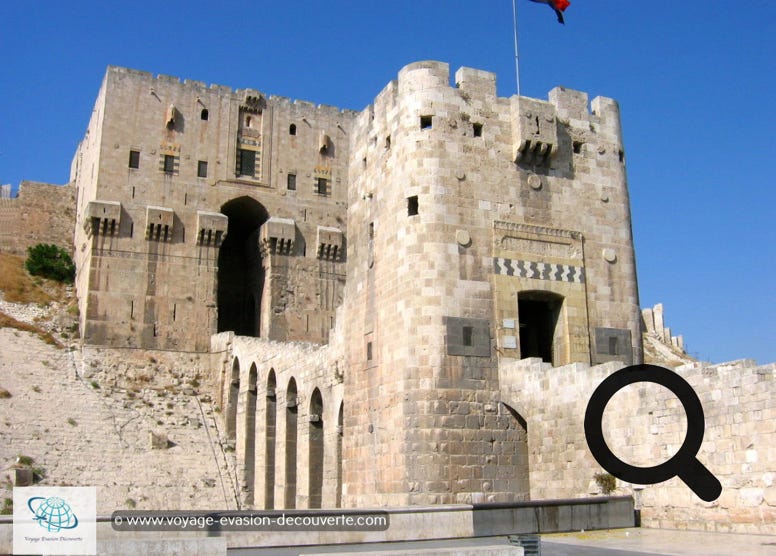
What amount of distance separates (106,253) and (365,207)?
54.3 ft

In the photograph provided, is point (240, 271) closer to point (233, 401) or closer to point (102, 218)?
point (102, 218)

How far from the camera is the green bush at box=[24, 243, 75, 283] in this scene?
36.2 metres

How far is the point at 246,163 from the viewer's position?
1385 inches

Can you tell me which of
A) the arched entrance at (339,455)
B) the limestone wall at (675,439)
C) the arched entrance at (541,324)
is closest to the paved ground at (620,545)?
the limestone wall at (675,439)

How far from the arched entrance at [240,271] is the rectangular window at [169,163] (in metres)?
2.84

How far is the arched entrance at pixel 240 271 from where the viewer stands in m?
35.4

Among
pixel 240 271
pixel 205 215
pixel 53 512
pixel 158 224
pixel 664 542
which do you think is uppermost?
pixel 205 215

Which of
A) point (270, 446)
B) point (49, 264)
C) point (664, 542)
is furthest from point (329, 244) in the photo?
point (664, 542)

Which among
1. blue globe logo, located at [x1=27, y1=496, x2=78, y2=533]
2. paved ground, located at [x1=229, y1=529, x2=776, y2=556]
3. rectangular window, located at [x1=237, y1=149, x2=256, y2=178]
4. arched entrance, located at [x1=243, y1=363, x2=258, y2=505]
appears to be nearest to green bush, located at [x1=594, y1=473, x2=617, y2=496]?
paved ground, located at [x1=229, y1=529, x2=776, y2=556]

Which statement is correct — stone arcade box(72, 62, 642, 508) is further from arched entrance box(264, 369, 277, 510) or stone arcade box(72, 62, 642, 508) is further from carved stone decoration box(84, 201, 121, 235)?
carved stone decoration box(84, 201, 121, 235)

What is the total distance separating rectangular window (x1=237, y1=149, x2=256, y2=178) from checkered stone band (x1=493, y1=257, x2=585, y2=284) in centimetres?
2040

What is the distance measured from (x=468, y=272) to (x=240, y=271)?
74.4ft

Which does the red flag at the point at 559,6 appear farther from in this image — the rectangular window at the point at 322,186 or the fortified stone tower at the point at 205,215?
the rectangular window at the point at 322,186

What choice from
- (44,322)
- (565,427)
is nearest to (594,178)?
(565,427)
